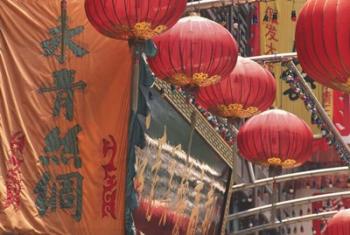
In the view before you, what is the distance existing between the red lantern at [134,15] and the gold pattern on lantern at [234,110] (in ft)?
8.71

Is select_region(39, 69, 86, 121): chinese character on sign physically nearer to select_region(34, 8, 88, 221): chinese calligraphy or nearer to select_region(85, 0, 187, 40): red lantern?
select_region(34, 8, 88, 221): chinese calligraphy

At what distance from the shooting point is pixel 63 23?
33.1 feet

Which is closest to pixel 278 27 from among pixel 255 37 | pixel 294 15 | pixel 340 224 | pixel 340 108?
pixel 255 37

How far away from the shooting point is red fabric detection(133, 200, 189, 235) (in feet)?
37.4

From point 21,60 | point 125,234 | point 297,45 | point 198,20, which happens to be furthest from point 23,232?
point 297,45

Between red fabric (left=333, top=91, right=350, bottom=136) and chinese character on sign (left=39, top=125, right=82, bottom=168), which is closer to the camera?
chinese character on sign (left=39, top=125, right=82, bottom=168)

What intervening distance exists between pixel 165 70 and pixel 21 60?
1.33m

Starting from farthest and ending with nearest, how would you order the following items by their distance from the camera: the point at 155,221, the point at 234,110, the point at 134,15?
the point at 155,221 → the point at 234,110 → the point at 134,15

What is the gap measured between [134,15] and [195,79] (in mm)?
1359

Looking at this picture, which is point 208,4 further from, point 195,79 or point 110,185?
point 110,185

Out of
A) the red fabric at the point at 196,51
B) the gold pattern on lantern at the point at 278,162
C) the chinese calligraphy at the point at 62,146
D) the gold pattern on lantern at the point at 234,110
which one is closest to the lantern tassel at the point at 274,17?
the gold pattern on lantern at the point at 278,162

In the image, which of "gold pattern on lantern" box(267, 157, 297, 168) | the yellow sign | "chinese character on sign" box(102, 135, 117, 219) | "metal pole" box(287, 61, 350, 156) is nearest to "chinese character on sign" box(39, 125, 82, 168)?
"chinese character on sign" box(102, 135, 117, 219)

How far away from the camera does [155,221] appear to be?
1198 centimetres

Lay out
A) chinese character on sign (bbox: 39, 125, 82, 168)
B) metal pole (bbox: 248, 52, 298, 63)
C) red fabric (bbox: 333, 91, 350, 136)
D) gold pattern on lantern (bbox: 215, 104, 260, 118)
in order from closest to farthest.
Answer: chinese character on sign (bbox: 39, 125, 82, 168) → gold pattern on lantern (bbox: 215, 104, 260, 118) → metal pole (bbox: 248, 52, 298, 63) → red fabric (bbox: 333, 91, 350, 136)
